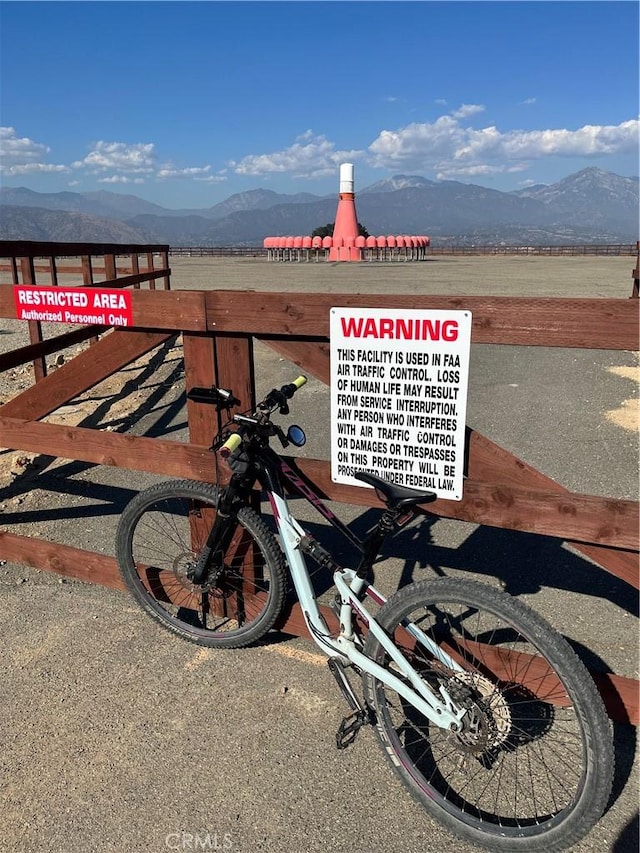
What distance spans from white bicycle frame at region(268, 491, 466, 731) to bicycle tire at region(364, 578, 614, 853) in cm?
4

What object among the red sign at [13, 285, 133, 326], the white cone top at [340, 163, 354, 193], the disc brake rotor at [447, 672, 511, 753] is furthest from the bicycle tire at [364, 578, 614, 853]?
the white cone top at [340, 163, 354, 193]

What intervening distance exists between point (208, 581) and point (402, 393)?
4.35ft

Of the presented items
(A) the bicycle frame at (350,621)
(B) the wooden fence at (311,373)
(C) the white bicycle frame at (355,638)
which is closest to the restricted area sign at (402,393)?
(B) the wooden fence at (311,373)

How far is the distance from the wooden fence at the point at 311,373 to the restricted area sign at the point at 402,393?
6 centimetres

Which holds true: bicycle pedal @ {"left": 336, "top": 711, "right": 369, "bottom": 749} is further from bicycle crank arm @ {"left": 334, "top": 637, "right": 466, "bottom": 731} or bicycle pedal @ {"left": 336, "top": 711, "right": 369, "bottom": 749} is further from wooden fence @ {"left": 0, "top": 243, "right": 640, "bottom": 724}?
wooden fence @ {"left": 0, "top": 243, "right": 640, "bottom": 724}

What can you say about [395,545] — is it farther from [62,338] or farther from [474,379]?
[474,379]

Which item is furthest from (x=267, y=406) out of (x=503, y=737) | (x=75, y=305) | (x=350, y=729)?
(x=503, y=737)

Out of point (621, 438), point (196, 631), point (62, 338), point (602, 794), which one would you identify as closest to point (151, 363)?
point (62, 338)

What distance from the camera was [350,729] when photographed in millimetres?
2596

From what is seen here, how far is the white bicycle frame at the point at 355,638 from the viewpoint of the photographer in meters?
2.33

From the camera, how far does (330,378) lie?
272 centimetres

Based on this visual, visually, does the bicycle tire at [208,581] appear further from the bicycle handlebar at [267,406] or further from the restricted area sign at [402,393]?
the restricted area sign at [402,393]

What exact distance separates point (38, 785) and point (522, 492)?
6.96 feet

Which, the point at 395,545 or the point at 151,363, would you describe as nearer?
the point at 395,545
